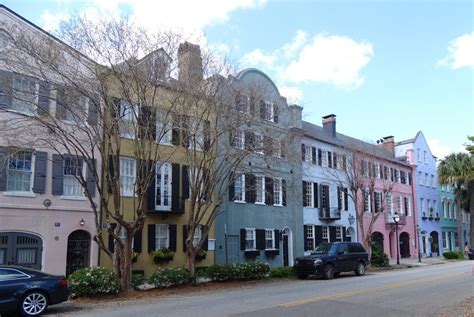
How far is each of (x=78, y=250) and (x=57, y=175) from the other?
350 centimetres

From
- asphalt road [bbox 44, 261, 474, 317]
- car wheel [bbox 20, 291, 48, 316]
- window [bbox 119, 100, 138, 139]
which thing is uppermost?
window [bbox 119, 100, 138, 139]

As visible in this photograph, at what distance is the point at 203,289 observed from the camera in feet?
62.6

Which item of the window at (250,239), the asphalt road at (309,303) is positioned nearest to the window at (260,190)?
the window at (250,239)

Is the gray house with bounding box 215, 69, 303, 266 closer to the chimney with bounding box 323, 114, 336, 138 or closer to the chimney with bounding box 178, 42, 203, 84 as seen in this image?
the chimney with bounding box 178, 42, 203, 84

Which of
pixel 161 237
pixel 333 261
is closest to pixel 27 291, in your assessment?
pixel 161 237

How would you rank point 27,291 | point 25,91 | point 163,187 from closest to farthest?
1. point 27,291
2. point 25,91
3. point 163,187

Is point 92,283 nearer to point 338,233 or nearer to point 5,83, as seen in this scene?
point 5,83

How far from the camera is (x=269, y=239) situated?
3053 cm

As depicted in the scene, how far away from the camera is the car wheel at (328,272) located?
23.1 metres

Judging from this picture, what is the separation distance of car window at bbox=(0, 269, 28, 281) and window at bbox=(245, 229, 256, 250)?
17.4m

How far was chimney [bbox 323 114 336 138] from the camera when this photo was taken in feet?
133

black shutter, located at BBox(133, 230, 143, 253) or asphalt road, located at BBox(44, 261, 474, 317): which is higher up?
black shutter, located at BBox(133, 230, 143, 253)

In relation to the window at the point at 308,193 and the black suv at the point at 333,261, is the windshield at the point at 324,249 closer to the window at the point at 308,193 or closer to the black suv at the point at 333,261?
the black suv at the point at 333,261

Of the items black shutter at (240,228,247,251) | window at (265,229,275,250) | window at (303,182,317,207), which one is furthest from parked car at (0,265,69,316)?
window at (303,182,317,207)
